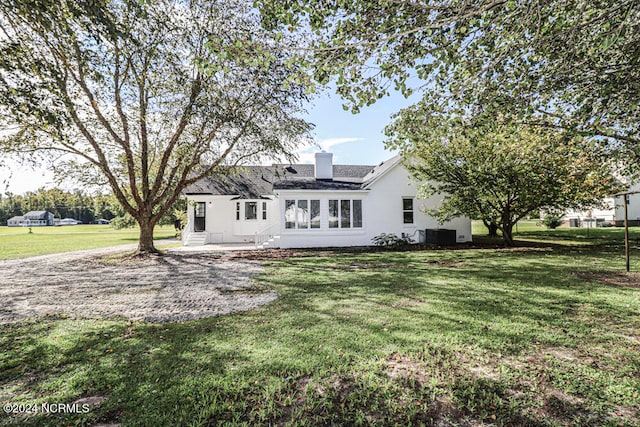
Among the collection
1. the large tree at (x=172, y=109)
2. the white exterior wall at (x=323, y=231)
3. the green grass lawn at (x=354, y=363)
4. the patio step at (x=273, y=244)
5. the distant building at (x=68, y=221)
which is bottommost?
the green grass lawn at (x=354, y=363)

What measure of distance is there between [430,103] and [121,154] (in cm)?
1469

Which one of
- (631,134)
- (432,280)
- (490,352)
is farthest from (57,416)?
(631,134)

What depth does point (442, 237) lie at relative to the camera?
56.9ft

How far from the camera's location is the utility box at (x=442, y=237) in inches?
682

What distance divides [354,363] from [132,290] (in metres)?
6.51

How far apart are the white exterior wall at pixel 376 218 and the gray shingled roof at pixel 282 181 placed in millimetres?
530

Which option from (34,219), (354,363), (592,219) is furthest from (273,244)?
Result: (34,219)

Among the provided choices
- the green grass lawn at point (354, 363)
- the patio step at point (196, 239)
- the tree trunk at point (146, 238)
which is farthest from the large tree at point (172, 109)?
the green grass lawn at point (354, 363)

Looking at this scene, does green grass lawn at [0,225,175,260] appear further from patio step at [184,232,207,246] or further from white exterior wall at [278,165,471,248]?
white exterior wall at [278,165,471,248]

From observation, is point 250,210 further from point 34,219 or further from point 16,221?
point 16,221

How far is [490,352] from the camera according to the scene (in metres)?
3.75

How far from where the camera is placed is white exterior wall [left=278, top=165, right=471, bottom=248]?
56.3 feet

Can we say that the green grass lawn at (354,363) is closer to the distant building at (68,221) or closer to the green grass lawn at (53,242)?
the green grass lawn at (53,242)

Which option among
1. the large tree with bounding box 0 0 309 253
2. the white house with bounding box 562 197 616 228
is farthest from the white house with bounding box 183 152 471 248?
the white house with bounding box 562 197 616 228
